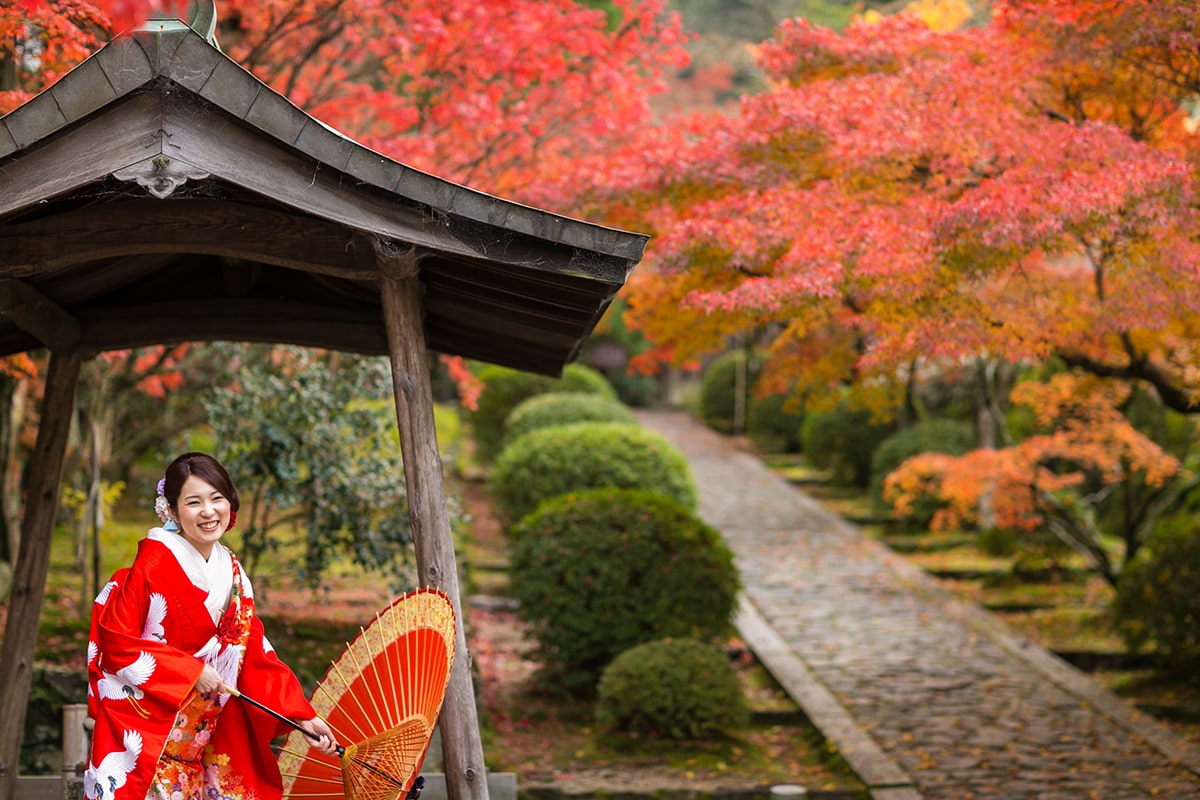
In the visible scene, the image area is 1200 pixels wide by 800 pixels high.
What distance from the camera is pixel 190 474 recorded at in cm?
409

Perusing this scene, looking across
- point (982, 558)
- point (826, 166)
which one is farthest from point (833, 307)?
point (982, 558)

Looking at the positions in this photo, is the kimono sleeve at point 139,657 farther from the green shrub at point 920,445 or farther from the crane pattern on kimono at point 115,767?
the green shrub at point 920,445

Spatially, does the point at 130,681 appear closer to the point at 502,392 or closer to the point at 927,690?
the point at 927,690

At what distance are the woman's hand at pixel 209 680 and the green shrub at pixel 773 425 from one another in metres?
19.8

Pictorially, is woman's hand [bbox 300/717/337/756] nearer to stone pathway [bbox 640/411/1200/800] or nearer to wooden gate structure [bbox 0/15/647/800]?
wooden gate structure [bbox 0/15/647/800]

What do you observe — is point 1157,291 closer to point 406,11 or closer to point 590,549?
point 590,549

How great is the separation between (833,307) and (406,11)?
4096 mm

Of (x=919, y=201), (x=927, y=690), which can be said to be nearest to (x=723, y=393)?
(x=927, y=690)

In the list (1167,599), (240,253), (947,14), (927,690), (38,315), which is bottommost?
(927,690)

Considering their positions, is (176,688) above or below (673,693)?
above

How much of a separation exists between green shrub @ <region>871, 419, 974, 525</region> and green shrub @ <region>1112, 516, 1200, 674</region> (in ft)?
20.1

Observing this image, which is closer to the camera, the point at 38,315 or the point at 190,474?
the point at 190,474

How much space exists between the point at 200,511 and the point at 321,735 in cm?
85

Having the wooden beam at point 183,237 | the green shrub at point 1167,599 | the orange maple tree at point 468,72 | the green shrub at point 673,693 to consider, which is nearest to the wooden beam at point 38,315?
the wooden beam at point 183,237
